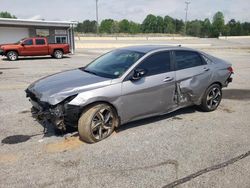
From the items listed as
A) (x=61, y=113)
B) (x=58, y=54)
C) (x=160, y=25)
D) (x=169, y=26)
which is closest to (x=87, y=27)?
(x=160, y=25)

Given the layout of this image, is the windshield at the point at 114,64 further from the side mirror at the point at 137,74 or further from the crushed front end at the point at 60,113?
the crushed front end at the point at 60,113

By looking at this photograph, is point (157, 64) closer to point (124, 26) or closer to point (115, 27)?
point (115, 27)

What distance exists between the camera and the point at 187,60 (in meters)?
6.20

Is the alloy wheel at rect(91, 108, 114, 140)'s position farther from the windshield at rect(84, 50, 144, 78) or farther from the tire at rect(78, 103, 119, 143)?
the windshield at rect(84, 50, 144, 78)

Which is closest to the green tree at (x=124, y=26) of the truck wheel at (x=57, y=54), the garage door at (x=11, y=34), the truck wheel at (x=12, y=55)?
the garage door at (x=11, y=34)

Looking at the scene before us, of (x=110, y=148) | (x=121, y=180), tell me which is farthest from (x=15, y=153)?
Result: (x=121, y=180)

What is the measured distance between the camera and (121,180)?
12.1 feet

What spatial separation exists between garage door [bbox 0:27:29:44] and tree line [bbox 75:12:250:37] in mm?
88342

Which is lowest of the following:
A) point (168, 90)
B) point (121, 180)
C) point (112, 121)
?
point (121, 180)

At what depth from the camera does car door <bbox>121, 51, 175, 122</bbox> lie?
16.9 ft

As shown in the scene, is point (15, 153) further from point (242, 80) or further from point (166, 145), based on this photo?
point (242, 80)

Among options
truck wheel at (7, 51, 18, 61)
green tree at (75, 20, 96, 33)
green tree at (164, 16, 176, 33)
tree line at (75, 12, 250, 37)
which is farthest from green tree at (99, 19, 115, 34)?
truck wheel at (7, 51, 18, 61)

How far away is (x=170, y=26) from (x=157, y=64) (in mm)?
131652

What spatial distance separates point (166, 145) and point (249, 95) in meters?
5.16
